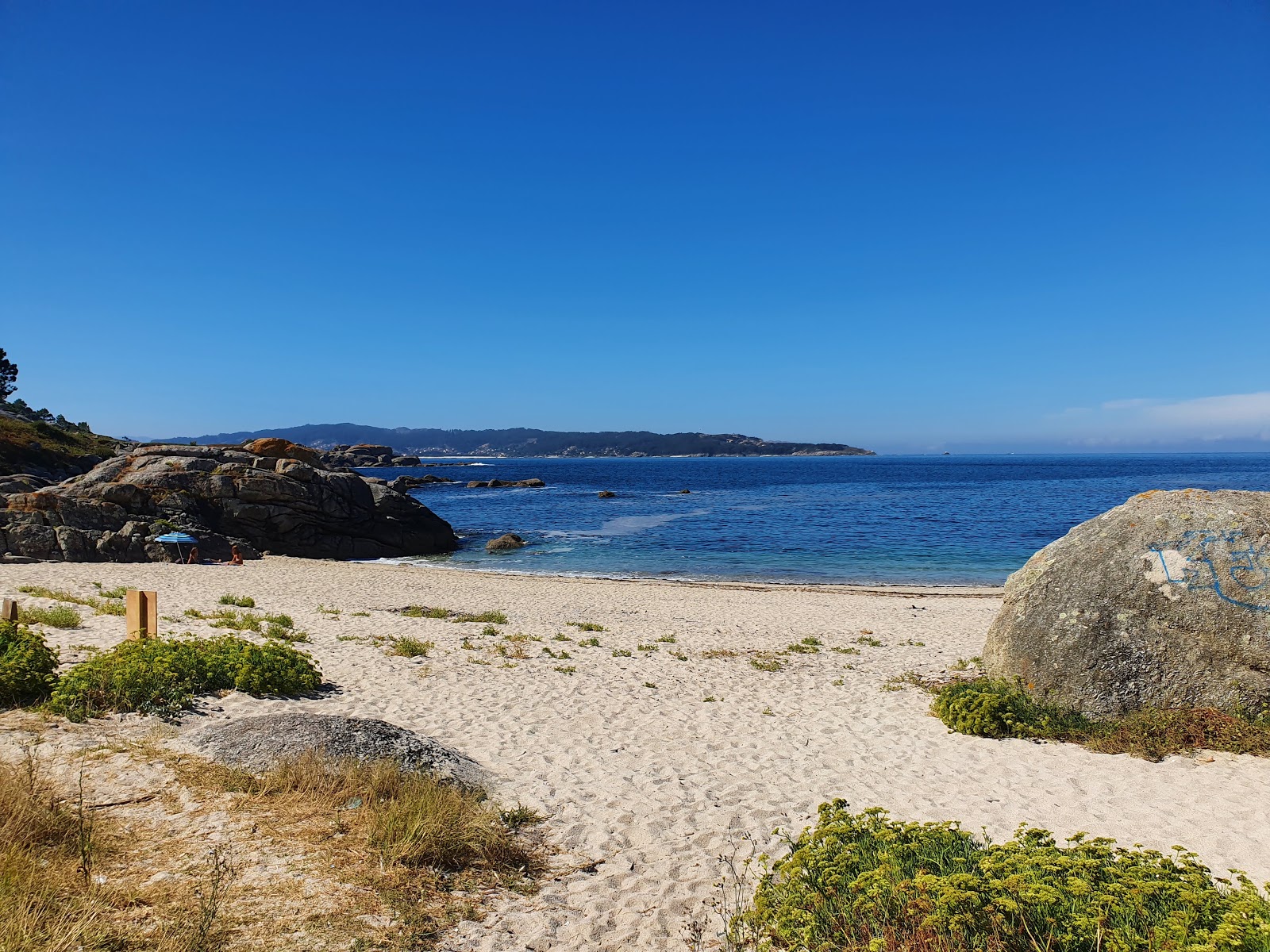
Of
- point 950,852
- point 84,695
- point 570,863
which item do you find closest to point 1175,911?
point 950,852

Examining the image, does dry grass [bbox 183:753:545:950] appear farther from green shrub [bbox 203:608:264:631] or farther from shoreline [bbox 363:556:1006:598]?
shoreline [bbox 363:556:1006:598]

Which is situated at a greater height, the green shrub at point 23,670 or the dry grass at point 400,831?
the green shrub at point 23,670

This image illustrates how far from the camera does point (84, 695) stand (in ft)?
28.5

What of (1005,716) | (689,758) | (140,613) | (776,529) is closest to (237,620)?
(140,613)

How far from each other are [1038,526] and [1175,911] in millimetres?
50233

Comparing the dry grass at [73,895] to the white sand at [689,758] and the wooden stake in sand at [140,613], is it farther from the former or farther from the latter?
the wooden stake in sand at [140,613]

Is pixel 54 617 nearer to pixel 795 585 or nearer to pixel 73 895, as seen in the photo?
pixel 73 895

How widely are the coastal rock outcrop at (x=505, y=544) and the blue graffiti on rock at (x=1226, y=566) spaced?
112 feet

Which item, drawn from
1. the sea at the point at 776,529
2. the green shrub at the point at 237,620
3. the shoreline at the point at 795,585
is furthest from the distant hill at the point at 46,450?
the green shrub at the point at 237,620

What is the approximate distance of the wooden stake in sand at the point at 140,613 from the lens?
11.8 meters

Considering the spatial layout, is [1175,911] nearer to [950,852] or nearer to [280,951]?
[950,852]

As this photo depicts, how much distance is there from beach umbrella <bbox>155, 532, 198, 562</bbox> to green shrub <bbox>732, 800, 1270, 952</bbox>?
29902 millimetres

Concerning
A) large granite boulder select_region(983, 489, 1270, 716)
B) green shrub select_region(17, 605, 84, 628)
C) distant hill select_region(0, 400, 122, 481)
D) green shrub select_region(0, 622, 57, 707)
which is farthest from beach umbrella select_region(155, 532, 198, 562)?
large granite boulder select_region(983, 489, 1270, 716)

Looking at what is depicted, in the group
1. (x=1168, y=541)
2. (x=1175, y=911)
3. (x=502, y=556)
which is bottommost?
(x=502, y=556)
